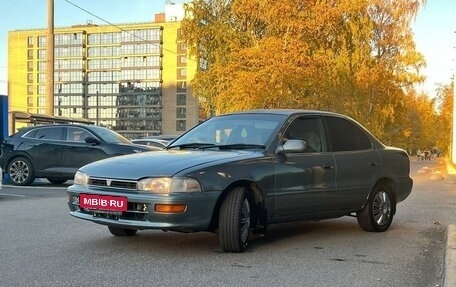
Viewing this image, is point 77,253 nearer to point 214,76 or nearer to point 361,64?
point 214,76

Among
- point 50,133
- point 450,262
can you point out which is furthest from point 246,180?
point 50,133

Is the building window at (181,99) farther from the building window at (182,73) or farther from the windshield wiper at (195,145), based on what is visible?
the windshield wiper at (195,145)

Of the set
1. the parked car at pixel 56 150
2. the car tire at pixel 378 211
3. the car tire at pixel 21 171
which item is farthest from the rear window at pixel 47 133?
the car tire at pixel 378 211

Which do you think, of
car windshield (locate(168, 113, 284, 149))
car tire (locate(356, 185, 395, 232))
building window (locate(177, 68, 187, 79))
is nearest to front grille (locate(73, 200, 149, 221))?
car windshield (locate(168, 113, 284, 149))

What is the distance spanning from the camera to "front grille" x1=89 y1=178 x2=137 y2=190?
6020 mm

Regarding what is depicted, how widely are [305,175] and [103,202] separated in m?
2.42

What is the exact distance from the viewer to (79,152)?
14562 millimetres

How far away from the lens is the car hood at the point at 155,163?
6.03 metres

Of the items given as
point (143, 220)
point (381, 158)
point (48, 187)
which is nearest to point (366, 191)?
point (381, 158)

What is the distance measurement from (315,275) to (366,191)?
109 inches

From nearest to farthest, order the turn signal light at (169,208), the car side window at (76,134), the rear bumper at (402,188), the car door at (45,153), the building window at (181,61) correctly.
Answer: the turn signal light at (169,208), the rear bumper at (402,188), the car door at (45,153), the car side window at (76,134), the building window at (181,61)

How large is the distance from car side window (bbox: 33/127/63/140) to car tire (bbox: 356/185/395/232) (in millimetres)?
→ 9147

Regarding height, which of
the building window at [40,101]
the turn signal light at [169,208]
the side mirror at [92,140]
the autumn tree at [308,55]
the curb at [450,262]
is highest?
the building window at [40,101]

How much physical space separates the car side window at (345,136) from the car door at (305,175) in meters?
0.21
